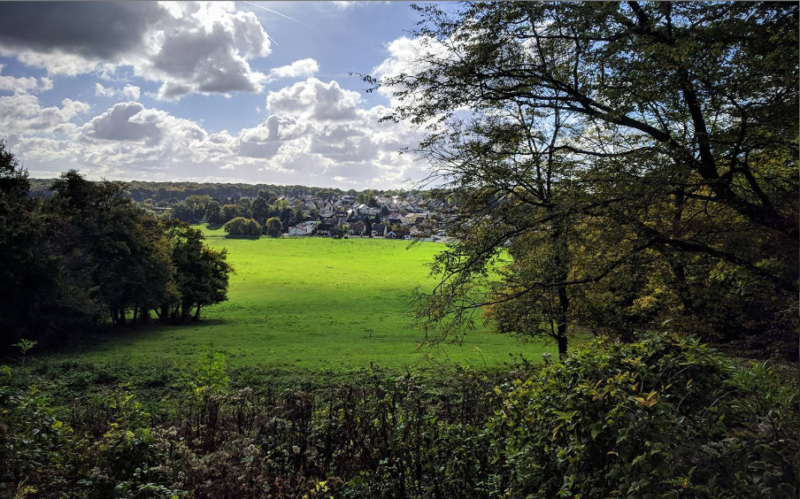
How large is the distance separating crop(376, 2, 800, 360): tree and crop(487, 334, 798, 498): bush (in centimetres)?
322

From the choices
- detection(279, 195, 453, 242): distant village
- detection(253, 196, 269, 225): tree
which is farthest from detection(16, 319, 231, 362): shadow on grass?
detection(253, 196, 269, 225): tree

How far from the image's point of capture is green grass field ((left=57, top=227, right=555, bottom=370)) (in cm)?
2061

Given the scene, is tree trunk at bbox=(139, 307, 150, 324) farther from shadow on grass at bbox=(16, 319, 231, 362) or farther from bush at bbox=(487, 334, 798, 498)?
bush at bbox=(487, 334, 798, 498)

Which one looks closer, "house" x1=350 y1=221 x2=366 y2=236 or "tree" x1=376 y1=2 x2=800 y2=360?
"tree" x1=376 y1=2 x2=800 y2=360

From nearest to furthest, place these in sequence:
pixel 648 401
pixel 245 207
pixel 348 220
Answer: pixel 648 401, pixel 245 207, pixel 348 220

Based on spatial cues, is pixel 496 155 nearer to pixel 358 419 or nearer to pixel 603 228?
pixel 603 228

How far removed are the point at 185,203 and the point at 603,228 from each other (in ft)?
188

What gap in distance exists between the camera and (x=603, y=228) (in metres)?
6.43

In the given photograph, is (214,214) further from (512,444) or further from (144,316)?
(512,444)

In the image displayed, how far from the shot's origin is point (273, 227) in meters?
92.8

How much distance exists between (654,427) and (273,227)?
94857 millimetres

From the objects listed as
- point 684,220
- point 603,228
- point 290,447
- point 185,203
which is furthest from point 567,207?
point 185,203

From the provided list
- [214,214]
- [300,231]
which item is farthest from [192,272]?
[300,231]

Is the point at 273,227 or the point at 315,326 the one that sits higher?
the point at 273,227
